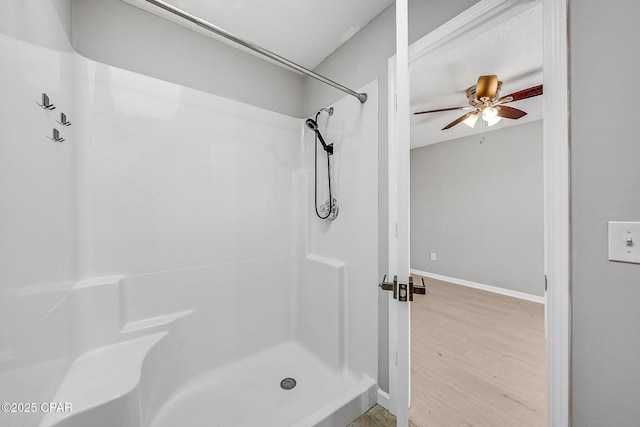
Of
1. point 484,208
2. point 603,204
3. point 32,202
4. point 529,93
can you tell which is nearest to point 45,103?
point 32,202

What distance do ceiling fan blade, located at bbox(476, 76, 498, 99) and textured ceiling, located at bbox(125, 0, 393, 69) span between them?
107 cm

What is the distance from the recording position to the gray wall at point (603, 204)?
72 centimetres

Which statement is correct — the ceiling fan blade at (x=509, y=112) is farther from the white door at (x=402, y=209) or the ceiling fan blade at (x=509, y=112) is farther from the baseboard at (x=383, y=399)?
the baseboard at (x=383, y=399)

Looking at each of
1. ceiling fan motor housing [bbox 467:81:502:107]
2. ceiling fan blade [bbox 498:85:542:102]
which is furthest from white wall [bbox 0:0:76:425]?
ceiling fan blade [bbox 498:85:542:102]

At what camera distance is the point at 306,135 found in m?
2.18

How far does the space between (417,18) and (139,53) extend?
5.52 feet

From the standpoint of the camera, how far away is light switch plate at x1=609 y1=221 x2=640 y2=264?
704 mm

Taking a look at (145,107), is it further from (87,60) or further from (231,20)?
(231,20)

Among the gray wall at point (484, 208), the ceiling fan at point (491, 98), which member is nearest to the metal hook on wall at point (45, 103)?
the ceiling fan at point (491, 98)

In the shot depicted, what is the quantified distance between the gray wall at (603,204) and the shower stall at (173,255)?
0.91 m

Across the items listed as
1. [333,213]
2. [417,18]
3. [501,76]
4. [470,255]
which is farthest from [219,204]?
[470,255]

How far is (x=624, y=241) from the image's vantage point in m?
0.72

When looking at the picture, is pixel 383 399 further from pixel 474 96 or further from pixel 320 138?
pixel 474 96

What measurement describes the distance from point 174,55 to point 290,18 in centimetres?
82
